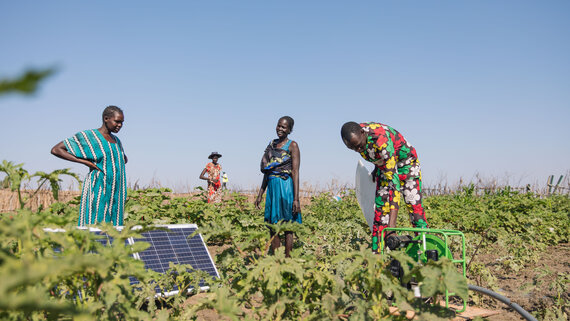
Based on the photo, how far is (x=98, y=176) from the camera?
422 cm

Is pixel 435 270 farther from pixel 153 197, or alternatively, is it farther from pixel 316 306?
pixel 153 197

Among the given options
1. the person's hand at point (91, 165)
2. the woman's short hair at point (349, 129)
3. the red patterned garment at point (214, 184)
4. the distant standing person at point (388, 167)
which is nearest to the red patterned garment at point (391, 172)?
the distant standing person at point (388, 167)

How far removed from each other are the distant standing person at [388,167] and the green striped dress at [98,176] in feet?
7.61

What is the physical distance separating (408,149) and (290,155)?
60.2 inches

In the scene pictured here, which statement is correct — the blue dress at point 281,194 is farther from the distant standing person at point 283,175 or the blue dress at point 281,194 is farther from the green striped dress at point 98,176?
the green striped dress at point 98,176

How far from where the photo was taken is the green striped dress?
4109 millimetres

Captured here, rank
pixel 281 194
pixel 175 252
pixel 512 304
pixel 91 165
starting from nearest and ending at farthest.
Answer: pixel 512 304 → pixel 175 252 → pixel 91 165 → pixel 281 194

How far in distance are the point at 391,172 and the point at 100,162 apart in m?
2.86

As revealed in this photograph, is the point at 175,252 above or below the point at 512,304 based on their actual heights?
above

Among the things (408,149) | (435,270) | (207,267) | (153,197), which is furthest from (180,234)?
(153,197)

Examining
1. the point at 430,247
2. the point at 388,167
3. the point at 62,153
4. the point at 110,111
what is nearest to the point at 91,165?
the point at 62,153

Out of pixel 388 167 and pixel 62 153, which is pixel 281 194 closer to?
pixel 388 167

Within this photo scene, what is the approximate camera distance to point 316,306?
90.3 inches

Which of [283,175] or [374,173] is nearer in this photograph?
[374,173]
